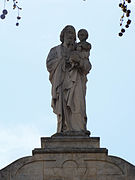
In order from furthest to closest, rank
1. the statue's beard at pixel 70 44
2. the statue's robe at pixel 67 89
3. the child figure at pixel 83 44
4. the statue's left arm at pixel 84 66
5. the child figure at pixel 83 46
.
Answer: the statue's beard at pixel 70 44 → the child figure at pixel 83 44 → the child figure at pixel 83 46 → the statue's left arm at pixel 84 66 → the statue's robe at pixel 67 89

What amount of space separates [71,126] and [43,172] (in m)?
1.67

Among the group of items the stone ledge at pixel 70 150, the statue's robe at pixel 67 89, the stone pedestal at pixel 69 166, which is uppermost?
the statue's robe at pixel 67 89

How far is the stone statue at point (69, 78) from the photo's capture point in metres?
16.3

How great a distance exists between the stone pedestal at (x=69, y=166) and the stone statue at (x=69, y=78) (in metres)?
0.87

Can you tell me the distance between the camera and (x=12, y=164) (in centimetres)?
1526

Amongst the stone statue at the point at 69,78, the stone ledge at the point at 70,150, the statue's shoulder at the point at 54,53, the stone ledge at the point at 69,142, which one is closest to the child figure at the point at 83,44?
the stone statue at the point at 69,78

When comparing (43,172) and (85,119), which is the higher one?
(85,119)

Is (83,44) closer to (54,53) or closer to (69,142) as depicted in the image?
(54,53)

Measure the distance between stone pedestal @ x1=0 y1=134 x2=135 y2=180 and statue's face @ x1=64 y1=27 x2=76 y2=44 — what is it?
3.35 metres

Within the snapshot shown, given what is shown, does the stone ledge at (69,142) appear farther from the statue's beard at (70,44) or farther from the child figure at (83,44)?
the statue's beard at (70,44)

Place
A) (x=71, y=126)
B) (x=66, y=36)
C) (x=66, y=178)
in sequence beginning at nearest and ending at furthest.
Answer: (x=66, y=178) → (x=71, y=126) → (x=66, y=36)

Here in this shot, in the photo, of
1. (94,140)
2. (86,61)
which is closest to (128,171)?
(94,140)

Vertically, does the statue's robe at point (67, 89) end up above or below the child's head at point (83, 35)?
below

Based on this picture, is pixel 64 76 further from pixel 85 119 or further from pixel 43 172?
pixel 43 172
